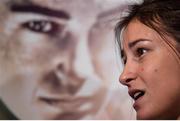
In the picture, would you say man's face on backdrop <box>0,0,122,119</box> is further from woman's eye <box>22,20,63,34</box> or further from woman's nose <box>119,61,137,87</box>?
woman's nose <box>119,61,137,87</box>

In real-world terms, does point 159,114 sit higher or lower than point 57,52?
lower

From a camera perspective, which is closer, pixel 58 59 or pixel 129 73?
pixel 129 73

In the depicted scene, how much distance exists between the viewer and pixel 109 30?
36.2 inches

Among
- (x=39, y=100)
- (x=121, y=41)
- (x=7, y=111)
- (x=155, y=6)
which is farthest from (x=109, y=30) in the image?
(x=7, y=111)

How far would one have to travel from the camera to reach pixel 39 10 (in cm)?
93

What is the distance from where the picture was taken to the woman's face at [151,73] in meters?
0.72

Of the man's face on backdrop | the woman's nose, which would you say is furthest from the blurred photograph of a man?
the woman's nose

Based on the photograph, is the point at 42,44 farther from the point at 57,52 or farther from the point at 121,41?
the point at 121,41

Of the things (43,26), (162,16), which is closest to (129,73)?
(162,16)

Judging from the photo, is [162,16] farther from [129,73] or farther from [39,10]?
[39,10]

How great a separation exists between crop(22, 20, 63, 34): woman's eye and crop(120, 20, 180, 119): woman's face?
27 centimetres

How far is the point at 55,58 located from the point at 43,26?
117 millimetres

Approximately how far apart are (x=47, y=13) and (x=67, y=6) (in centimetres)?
7

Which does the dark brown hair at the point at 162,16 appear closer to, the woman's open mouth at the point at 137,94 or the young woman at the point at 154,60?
the young woman at the point at 154,60
